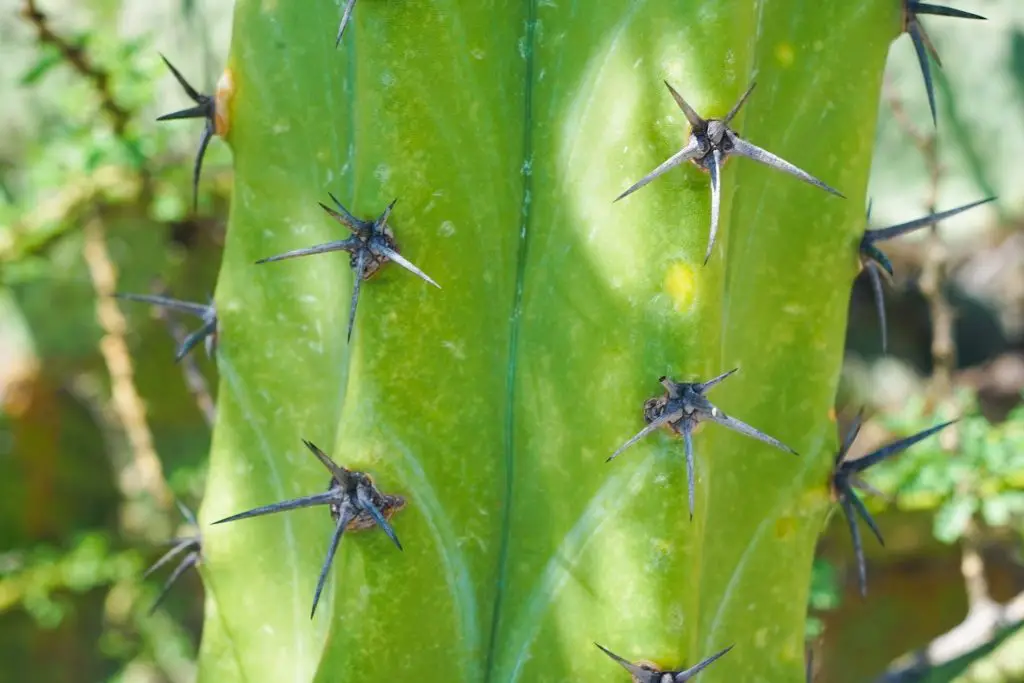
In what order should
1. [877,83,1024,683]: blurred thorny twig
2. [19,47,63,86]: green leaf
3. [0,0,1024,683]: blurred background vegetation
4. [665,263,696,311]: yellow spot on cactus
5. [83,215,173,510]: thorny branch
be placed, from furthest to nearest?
[83,215,173,510]: thorny branch
[0,0,1024,683]: blurred background vegetation
[19,47,63,86]: green leaf
[877,83,1024,683]: blurred thorny twig
[665,263,696,311]: yellow spot on cactus

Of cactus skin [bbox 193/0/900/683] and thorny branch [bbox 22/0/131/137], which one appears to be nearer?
cactus skin [bbox 193/0/900/683]

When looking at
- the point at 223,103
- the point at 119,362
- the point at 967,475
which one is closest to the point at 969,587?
the point at 967,475

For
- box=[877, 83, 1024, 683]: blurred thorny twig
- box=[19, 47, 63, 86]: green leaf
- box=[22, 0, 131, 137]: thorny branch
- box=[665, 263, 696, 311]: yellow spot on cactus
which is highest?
box=[22, 0, 131, 137]: thorny branch

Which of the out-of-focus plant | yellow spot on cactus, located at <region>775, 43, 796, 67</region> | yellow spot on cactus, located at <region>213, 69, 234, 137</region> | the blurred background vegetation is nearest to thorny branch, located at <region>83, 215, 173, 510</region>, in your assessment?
the blurred background vegetation

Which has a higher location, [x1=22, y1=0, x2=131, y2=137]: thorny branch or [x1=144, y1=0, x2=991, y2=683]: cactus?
[x1=22, y1=0, x2=131, y2=137]: thorny branch

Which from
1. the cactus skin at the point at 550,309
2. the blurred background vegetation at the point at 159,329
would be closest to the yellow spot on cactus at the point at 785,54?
the cactus skin at the point at 550,309

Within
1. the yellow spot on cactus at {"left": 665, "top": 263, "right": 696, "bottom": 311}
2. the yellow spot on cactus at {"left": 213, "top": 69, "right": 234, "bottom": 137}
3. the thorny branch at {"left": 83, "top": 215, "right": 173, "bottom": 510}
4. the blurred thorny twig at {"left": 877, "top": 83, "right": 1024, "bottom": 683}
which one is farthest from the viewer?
the thorny branch at {"left": 83, "top": 215, "right": 173, "bottom": 510}

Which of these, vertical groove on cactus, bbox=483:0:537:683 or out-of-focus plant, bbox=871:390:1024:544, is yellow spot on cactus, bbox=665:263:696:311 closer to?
vertical groove on cactus, bbox=483:0:537:683

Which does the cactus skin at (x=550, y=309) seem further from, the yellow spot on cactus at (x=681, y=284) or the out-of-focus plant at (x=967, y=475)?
the out-of-focus plant at (x=967, y=475)
